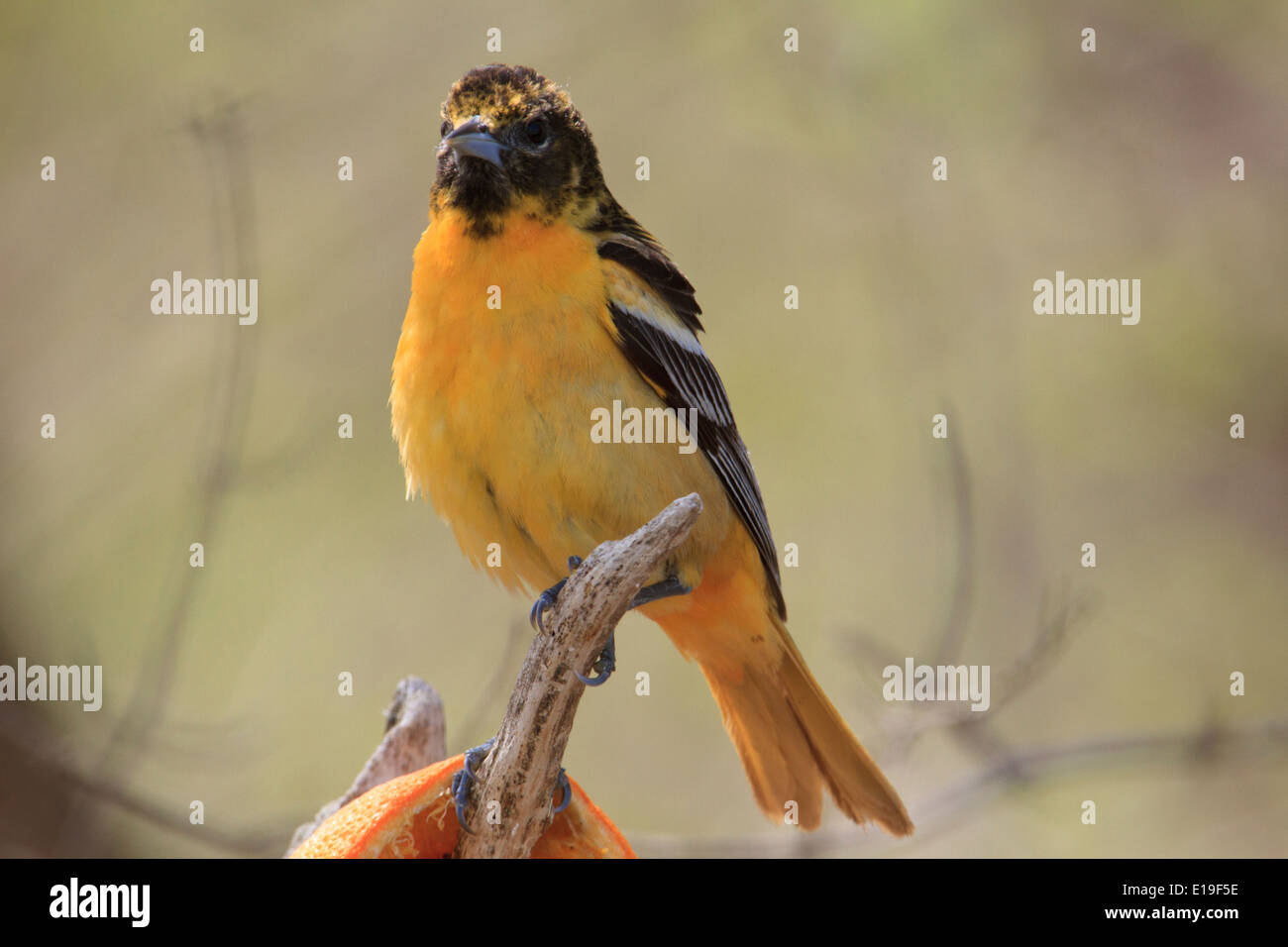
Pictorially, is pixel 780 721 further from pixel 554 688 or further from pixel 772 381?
pixel 772 381

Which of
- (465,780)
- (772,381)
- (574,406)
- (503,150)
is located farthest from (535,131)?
(772,381)

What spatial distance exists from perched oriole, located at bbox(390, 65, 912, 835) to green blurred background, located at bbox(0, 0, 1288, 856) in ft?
3.13

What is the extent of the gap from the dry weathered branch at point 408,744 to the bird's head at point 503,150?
1509 millimetres

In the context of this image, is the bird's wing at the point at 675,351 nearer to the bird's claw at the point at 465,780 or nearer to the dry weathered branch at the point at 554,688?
the dry weathered branch at the point at 554,688

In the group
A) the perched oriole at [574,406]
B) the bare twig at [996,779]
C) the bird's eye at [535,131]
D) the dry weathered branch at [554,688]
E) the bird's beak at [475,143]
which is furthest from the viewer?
the bare twig at [996,779]

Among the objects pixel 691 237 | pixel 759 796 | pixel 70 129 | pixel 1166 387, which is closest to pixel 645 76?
pixel 691 237

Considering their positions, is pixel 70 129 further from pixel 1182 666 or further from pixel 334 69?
pixel 1182 666

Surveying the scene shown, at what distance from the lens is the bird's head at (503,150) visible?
412cm

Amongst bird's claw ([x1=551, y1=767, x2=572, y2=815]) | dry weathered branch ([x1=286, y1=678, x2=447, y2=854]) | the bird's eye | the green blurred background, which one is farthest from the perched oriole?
bird's claw ([x1=551, y1=767, x2=572, y2=815])

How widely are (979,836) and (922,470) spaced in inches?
81.5

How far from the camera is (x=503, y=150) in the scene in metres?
4.13

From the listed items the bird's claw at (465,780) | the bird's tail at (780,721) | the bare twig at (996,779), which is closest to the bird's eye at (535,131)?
the bird's tail at (780,721)

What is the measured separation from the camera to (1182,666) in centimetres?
784

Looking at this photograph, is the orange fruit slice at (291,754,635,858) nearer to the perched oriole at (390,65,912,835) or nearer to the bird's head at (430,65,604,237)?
the perched oriole at (390,65,912,835)
